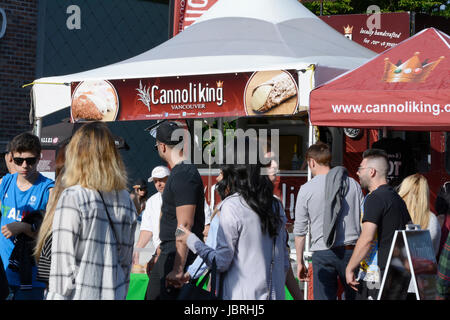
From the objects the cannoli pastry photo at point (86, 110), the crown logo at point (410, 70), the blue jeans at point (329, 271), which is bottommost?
the blue jeans at point (329, 271)

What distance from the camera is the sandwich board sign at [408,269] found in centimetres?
518

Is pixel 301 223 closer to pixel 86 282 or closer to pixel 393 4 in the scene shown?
pixel 86 282

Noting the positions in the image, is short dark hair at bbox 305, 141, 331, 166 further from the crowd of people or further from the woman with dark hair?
the woman with dark hair

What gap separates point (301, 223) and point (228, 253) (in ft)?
8.13

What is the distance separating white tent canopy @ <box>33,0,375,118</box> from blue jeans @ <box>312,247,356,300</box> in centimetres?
229

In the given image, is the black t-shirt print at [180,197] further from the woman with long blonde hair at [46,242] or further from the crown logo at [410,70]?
the crown logo at [410,70]

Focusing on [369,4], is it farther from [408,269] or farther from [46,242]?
[46,242]

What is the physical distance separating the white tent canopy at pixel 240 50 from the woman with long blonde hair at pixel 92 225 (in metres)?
4.37

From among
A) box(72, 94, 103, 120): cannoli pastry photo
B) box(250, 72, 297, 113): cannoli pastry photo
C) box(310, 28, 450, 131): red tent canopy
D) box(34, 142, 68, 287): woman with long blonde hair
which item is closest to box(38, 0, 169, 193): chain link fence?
box(72, 94, 103, 120): cannoli pastry photo

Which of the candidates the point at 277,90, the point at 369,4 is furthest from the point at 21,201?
the point at 369,4

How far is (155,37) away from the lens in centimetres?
1898

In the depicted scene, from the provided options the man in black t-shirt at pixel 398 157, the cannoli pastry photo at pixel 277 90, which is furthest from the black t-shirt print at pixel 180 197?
the man in black t-shirt at pixel 398 157

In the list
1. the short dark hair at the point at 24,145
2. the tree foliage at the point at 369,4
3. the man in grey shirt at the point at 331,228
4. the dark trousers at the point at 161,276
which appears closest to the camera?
the short dark hair at the point at 24,145
